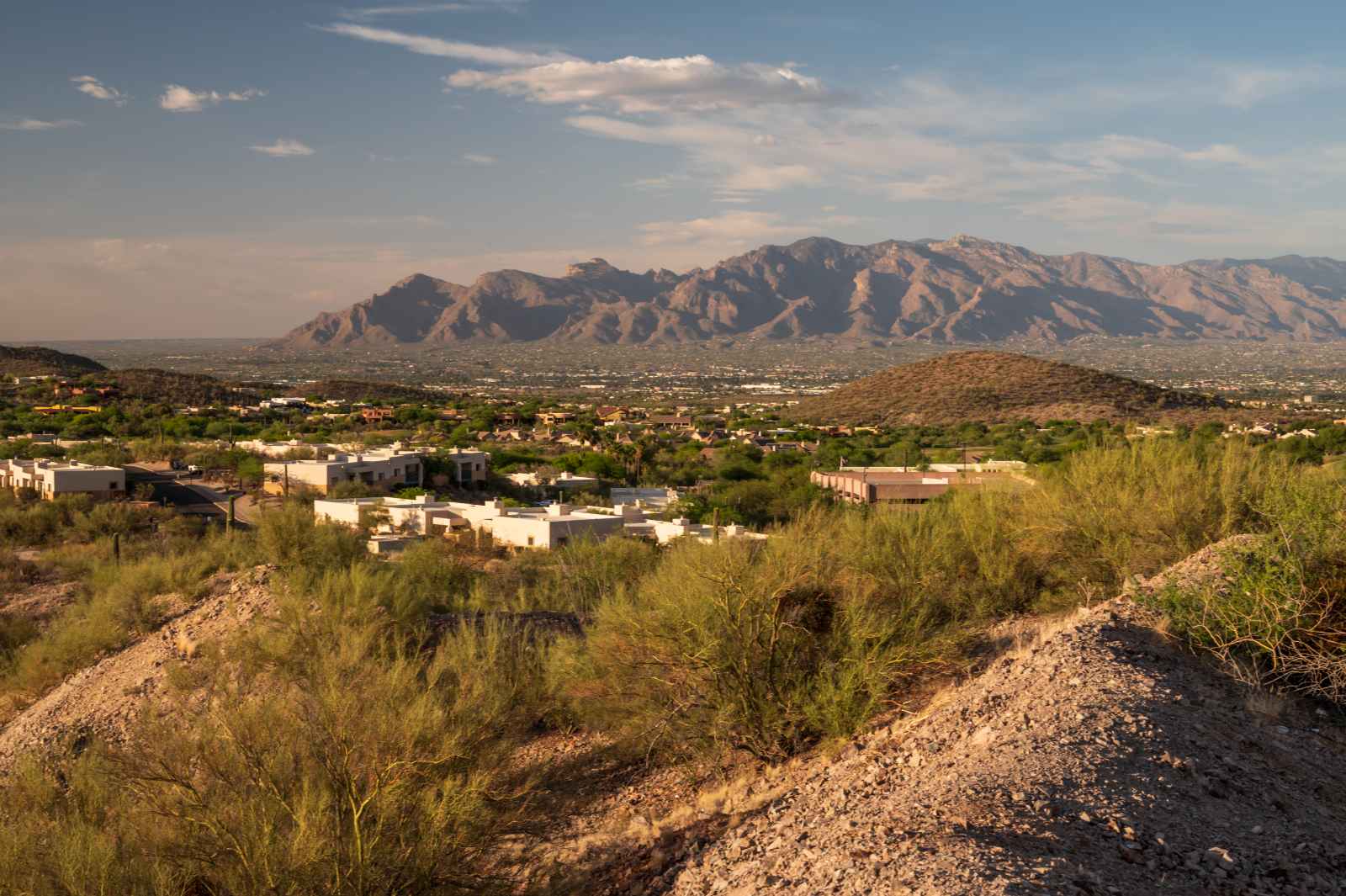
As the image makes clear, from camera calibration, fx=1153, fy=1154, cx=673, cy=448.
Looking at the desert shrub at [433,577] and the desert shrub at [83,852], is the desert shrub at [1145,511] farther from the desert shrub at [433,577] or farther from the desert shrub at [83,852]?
the desert shrub at [83,852]

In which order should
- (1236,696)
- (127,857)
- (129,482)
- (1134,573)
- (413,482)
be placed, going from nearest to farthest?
1. (127,857)
2. (1236,696)
3. (1134,573)
4. (129,482)
5. (413,482)

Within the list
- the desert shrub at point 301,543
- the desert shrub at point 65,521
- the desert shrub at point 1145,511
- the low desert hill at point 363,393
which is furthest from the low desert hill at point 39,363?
the desert shrub at point 1145,511

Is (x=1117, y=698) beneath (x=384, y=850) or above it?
above

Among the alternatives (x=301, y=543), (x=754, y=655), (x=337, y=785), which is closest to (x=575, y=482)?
(x=301, y=543)

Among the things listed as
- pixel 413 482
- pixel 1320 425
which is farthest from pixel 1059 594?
pixel 1320 425

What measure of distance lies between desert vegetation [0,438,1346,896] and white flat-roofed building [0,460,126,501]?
75.0ft

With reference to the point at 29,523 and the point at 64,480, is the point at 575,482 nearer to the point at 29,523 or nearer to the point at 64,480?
the point at 64,480

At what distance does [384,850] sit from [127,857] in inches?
67.7

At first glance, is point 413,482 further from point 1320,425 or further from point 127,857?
point 1320,425

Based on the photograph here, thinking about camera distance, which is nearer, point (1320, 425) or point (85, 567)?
point (85, 567)

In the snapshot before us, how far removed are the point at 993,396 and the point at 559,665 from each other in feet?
272

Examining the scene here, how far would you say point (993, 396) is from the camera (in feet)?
299

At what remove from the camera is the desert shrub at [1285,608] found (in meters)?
10.0

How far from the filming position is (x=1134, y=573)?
523 inches
